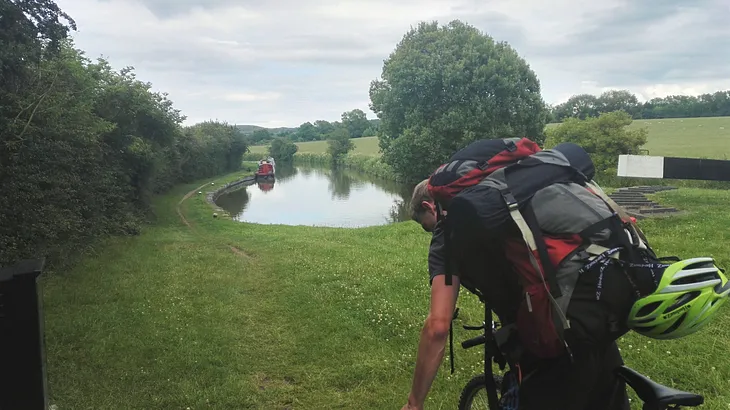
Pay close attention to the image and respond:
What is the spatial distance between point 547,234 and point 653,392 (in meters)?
0.93

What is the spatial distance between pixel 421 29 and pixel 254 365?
3808cm

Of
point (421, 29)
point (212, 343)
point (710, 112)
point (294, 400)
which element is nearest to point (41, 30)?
point (212, 343)

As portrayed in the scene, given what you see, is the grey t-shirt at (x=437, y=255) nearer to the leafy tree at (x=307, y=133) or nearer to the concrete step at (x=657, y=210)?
the concrete step at (x=657, y=210)

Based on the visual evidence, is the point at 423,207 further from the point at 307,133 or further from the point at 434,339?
the point at 307,133

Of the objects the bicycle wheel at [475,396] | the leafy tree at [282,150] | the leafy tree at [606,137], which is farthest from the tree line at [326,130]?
the bicycle wheel at [475,396]

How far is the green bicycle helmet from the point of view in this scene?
1951mm

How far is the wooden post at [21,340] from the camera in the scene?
118 inches

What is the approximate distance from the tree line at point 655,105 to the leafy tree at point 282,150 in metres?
62.9

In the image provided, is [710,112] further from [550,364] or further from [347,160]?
[550,364]

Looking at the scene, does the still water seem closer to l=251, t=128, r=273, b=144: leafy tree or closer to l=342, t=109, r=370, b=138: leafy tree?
l=342, t=109, r=370, b=138: leafy tree

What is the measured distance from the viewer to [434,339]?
2.53 m

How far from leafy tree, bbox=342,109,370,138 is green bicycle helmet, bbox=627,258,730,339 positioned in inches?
4319

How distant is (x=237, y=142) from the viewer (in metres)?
60.8

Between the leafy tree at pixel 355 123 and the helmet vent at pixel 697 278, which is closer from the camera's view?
the helmet vent at pixel 697 278
